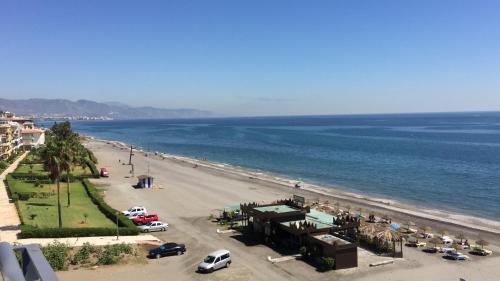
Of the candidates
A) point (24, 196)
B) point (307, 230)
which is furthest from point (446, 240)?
point (24, 196)

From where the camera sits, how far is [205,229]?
42.7 metres

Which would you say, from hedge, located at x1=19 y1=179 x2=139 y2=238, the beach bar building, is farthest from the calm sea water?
hedge, located at x1=19 y1=179 x2=139 y2=238

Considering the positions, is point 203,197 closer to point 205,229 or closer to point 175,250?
point 205,229

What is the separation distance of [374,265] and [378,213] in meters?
22.0

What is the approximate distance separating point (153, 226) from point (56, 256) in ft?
38.9

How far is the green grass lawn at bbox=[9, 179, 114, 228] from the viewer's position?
136ft

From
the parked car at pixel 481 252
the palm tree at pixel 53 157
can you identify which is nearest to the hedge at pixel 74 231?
the palm tree at pixel 53 157

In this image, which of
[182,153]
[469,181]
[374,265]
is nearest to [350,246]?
[374,265]

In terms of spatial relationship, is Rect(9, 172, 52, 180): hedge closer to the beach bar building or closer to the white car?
the beach bar building

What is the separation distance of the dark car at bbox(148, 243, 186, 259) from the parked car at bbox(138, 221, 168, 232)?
23.9 feet

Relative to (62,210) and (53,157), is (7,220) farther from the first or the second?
(62,210)

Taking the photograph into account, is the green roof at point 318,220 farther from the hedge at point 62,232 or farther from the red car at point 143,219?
the hedge at point 62,232

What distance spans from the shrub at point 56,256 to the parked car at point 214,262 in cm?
977

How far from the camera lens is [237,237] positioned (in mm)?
40219
